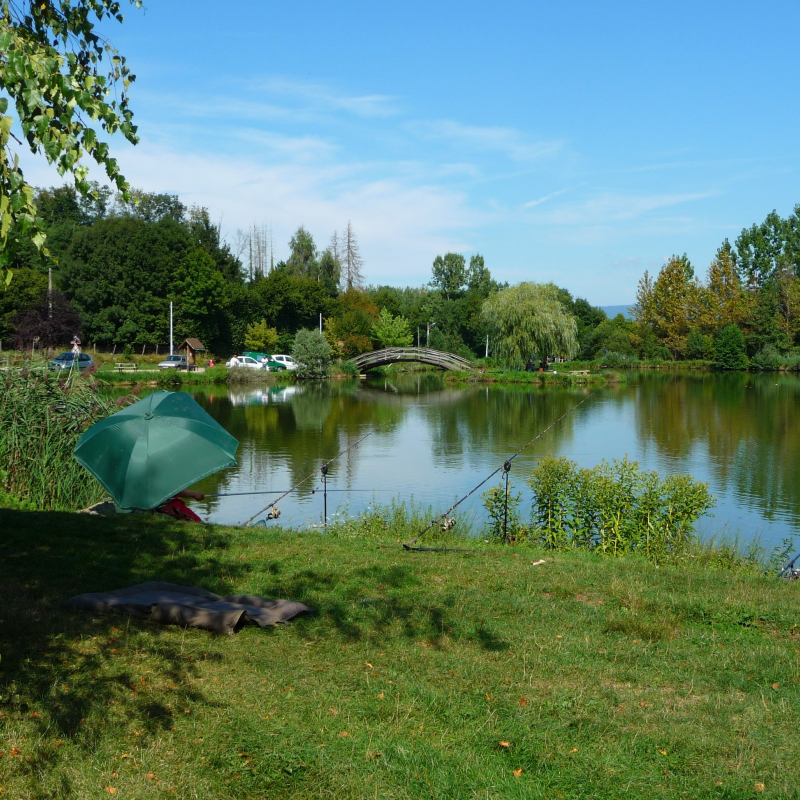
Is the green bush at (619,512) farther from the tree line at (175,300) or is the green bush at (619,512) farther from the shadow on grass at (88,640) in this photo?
the tree line at (175,300)

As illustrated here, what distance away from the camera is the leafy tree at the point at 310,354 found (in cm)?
4938

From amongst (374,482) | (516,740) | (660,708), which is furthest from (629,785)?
(374,482)

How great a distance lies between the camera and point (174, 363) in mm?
49094

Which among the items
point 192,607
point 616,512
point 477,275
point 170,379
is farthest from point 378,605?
point 477,275

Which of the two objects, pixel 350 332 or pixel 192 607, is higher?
pixel 350 332

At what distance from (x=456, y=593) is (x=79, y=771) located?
329 cm

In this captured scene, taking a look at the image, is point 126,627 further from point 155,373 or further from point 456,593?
point 155,373

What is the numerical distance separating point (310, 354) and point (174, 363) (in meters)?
8.37

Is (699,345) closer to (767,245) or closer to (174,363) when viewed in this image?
(767,245)

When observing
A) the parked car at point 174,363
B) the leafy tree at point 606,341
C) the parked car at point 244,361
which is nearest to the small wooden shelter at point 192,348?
the parked car at point 174,363

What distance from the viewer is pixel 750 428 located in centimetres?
2436

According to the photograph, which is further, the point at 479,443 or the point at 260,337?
the point at 260,337

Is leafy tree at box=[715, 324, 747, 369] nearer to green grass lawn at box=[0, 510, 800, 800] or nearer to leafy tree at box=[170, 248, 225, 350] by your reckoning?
leafy tree at box=[170, 248, 225, 350]

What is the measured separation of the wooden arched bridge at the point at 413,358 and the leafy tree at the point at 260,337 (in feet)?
27.1
